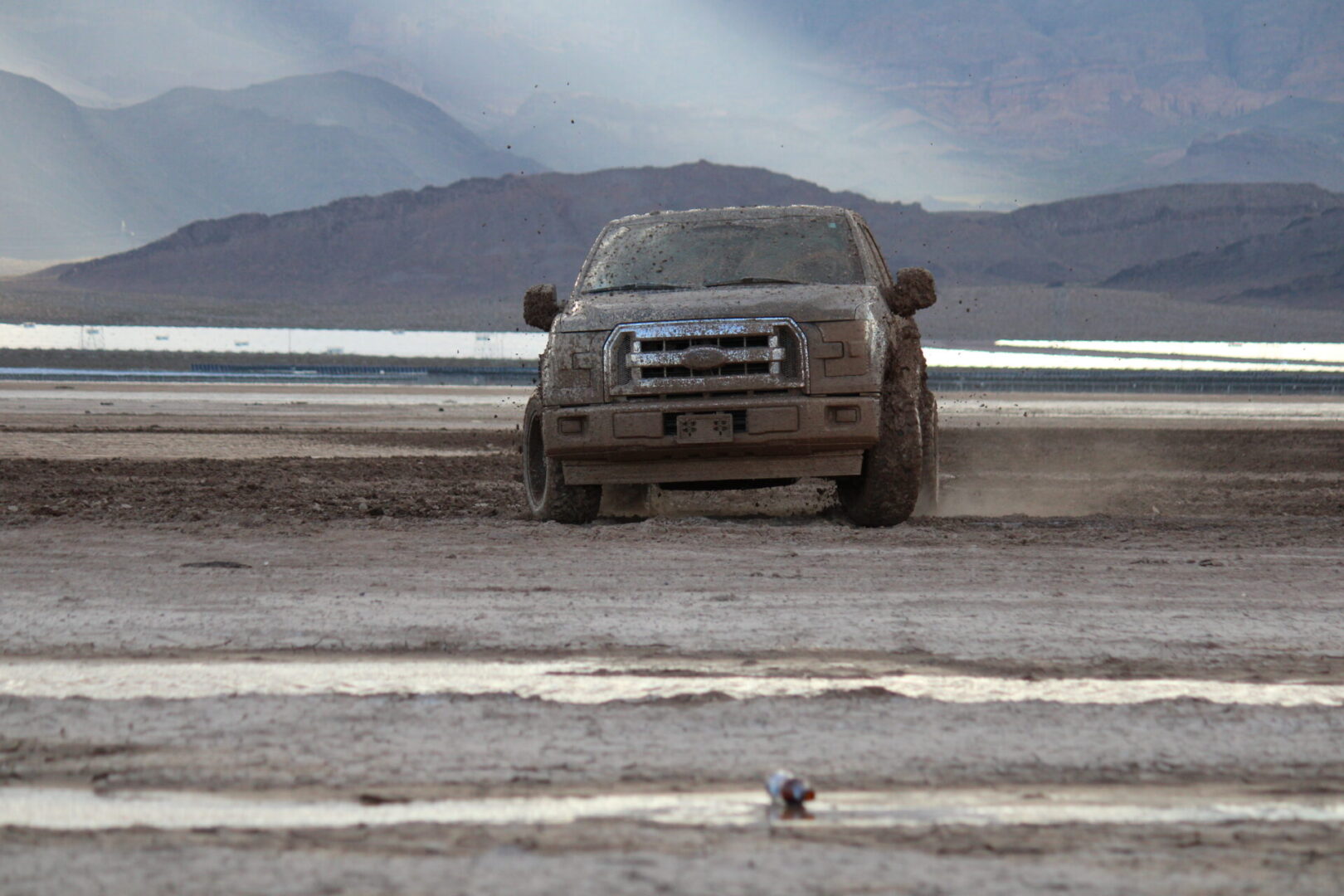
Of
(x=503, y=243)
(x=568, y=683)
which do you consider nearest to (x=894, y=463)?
(x=568, y=683)

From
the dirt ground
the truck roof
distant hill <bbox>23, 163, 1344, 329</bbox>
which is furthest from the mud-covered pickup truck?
distant hill <bbox>23, 163, 1344, 329</bbox>

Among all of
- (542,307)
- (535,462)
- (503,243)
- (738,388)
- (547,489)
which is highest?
(503,243)

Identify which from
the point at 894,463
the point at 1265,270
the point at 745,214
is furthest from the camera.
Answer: the point at 1265,270

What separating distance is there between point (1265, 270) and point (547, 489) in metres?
158

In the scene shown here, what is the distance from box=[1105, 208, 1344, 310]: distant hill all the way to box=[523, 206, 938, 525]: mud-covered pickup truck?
461 feet

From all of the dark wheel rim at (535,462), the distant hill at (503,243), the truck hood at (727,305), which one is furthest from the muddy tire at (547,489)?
the distant hill at (503,243)

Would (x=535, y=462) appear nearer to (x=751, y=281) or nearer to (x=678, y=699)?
(x=751, y=281)

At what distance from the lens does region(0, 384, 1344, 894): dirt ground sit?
3.38 metres

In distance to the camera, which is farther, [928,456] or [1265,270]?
[1265,270]

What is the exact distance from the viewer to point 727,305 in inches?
358

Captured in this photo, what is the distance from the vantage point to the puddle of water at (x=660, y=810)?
363 centimetres

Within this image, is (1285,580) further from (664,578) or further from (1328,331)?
(1328,331)

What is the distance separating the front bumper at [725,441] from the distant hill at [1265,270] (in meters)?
141

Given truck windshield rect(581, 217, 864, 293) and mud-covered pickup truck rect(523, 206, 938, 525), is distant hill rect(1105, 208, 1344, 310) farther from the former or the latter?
mud-covered pickup truck rect(523, 206, 938, 525)
